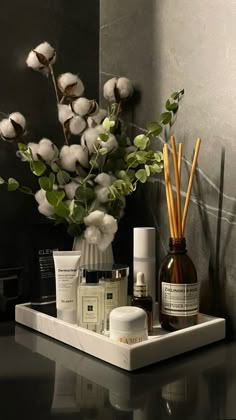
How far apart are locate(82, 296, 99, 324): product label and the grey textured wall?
0.25 metres

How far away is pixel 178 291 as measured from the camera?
86 cm

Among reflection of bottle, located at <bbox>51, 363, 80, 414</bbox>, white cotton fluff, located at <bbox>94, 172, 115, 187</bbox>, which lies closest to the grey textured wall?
white cotton fluff, located at <bbox>94, 172, 115, 187</bbox>

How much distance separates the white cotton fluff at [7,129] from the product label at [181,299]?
1.52 ft

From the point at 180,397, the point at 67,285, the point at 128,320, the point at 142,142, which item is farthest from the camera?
the point at 142,142

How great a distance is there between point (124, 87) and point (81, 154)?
0.68ft

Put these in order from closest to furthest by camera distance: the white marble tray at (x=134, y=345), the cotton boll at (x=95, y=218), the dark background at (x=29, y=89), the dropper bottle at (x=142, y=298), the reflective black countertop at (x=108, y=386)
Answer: the reflective black countertop at (x=108, y=386), the white marble tray at (x=134, y=345), the dropper bottle at (x=142, y=298), the cotton boll at (x=95, y=218), the dark background at (x=29, y=89)

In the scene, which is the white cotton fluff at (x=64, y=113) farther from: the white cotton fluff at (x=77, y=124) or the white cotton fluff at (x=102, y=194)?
the white cotton fluff at (x=102, y=194)

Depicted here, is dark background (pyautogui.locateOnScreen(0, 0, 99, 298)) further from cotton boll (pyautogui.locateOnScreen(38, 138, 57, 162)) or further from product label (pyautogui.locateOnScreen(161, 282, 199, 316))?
product label (pyautogui.locateOnScreen(161, 282, 199, 316))

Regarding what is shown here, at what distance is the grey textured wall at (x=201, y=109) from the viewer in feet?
3.02

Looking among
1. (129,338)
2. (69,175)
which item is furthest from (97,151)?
(129,338)

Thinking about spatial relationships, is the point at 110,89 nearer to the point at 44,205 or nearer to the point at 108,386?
the point at 44,205

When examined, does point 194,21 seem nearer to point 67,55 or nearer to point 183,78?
point 183,78

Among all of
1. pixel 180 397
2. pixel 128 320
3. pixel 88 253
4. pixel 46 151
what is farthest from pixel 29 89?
pixel 180 397

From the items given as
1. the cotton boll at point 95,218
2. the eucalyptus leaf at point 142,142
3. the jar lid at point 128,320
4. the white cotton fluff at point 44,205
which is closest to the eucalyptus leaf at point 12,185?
the white cotton fluff at point 44,205
